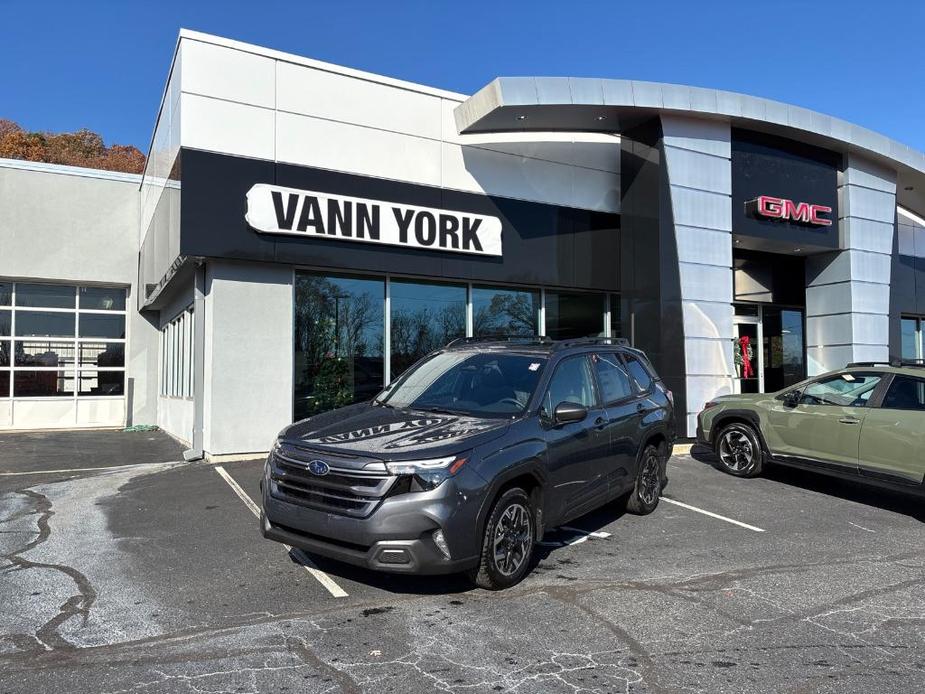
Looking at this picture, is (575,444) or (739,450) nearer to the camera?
(575,444)

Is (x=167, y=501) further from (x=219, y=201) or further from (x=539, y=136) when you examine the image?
(x=539, y=136)

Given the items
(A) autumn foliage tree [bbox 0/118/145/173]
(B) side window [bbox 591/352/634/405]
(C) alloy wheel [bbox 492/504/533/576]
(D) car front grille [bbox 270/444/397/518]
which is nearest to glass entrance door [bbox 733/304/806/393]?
(B) side window [bbox 591/352/634/405]

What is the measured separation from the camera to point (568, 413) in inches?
198

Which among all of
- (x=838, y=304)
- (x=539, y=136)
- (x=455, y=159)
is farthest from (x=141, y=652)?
(x=838, y=304)

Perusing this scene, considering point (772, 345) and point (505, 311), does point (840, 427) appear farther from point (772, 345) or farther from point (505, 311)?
point (772, 345)

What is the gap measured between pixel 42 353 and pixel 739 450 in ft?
52.8

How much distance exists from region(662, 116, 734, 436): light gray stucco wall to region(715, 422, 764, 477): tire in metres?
3.44

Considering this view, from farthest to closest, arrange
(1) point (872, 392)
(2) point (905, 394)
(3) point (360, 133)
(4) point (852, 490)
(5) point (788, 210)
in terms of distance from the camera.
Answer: (5) point (788, 210) < (3) point (360, 133) < (4) point (852, 490) < (1) point (872, 392) < (2) point (905, 394)

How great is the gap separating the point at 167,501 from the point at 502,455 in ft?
16.1

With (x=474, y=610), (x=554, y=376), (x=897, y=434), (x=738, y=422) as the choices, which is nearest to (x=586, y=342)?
(x=554, y=376)

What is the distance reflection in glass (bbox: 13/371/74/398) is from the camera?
→ 15969 millimetres

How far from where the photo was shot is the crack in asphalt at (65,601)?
383 cm

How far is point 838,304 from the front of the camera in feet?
51.9

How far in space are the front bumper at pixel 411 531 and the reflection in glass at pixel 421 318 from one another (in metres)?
7.65
